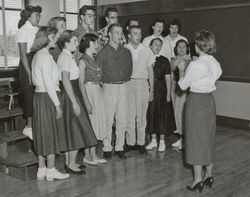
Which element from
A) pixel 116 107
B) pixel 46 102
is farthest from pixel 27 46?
pixel 116 107

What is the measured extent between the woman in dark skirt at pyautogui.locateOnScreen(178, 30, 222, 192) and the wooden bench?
1.80 metres

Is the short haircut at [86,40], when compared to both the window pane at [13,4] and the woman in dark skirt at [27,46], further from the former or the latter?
the window pane at [13,4]

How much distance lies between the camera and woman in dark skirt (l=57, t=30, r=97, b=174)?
3936mm

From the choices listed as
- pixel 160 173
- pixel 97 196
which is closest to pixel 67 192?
pixel 97 196

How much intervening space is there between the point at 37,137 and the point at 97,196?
90 centimetres

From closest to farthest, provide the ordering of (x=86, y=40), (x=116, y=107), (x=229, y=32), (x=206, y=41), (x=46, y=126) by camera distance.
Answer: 1. (x=206, y=41)
2. (x=46, y=126)
3. (x=86, y=40)
4. (x=116, y=107)
5. (x=229, y=32)

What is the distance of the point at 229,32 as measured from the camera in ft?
20.7

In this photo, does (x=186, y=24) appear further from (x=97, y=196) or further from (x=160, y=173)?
(x=97, y=196)

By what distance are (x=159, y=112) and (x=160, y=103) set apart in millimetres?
125

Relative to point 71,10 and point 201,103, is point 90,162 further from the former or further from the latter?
point 71,10

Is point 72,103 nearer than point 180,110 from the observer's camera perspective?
Yes

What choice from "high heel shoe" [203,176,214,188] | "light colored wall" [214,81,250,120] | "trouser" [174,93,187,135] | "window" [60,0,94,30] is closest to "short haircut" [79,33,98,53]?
"trouser" [174,93,187,135]

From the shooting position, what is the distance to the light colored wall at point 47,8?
25.7 feet

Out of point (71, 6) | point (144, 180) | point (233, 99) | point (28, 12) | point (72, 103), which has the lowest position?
point (144, 180)
